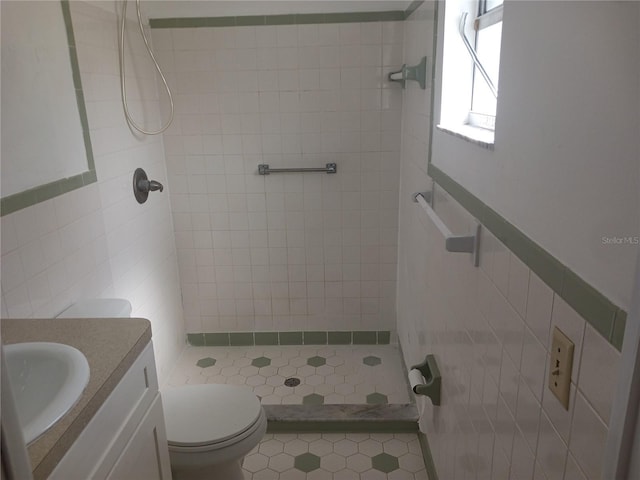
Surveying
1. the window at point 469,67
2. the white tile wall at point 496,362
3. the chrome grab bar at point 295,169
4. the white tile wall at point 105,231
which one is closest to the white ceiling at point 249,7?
the white tile wall at point 105,231

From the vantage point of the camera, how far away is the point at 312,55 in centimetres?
252

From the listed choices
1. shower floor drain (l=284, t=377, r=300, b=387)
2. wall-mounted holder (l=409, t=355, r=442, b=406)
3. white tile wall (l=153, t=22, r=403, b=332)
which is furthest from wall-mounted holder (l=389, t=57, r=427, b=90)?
shower floor drain (l=284, t=377, r=300, b=387)

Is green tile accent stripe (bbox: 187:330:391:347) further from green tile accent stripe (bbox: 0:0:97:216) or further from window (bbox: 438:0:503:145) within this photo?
window (bbox: 438:0:503:145)

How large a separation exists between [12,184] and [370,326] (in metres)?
2.05

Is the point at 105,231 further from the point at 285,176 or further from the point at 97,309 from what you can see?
the point at 285,176

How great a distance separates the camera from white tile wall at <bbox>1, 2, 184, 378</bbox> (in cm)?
153

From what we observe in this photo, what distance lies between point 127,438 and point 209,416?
562 mm

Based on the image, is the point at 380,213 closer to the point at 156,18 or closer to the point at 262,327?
the point at 262,327

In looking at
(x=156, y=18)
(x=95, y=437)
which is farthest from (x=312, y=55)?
(x=95, y=437)

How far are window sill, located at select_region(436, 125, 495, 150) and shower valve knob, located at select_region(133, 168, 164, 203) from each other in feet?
4.61

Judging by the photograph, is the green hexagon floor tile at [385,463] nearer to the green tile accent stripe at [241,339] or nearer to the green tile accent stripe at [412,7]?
the green tile accent stripe at [241,339]

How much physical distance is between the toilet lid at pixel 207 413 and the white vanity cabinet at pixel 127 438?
6.7 inches

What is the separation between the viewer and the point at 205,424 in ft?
5.54

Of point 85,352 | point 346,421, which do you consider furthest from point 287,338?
point 85,352
